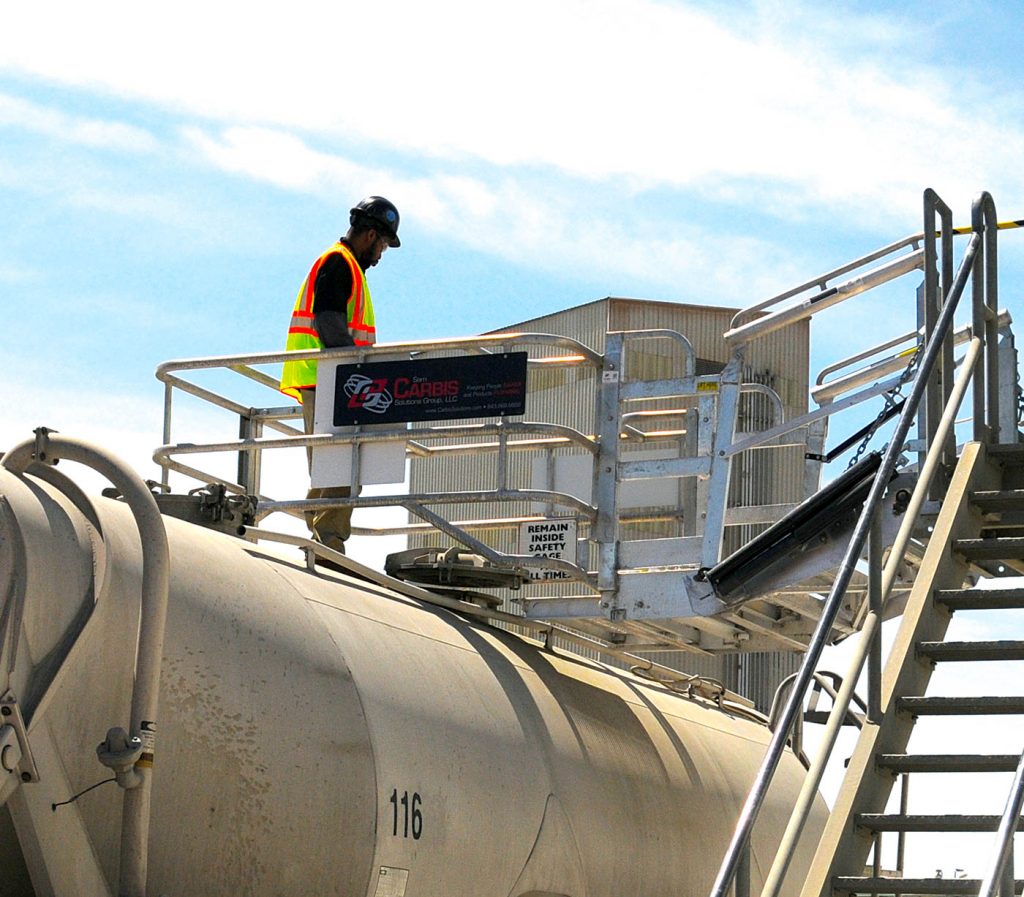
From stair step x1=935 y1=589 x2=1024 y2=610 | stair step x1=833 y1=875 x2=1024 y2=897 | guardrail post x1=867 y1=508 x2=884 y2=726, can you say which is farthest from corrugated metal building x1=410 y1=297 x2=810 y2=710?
stair step x1=833 y1=875 x2=1024 y2=897

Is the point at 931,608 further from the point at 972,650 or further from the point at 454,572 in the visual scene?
the point at 454,572

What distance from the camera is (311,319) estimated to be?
10.2 m

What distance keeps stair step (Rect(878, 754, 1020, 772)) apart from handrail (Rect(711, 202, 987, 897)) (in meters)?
0.52

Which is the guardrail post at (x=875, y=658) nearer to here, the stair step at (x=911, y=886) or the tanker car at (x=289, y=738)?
the stair step at (x=911, y=886)

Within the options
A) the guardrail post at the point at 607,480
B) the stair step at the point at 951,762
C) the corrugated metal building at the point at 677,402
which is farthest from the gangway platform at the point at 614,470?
the corrugated metal building at the point at 677,402

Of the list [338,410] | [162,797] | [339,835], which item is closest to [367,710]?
[339,835]

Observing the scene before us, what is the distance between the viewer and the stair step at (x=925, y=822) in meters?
6.67

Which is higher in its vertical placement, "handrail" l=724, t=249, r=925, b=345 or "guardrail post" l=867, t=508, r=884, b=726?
"handrail" l=724, t=249, r=925, b=345

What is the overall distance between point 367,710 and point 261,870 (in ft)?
2.88

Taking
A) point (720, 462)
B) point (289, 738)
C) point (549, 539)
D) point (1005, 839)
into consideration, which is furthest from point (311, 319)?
point (1005, 839)

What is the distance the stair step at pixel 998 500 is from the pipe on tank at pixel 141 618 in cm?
422

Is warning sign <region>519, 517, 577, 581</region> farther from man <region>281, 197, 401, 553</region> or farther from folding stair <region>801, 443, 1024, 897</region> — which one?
folding stair <region>801, 443, 1024, 897</region>

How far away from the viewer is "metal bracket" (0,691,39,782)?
5.26m

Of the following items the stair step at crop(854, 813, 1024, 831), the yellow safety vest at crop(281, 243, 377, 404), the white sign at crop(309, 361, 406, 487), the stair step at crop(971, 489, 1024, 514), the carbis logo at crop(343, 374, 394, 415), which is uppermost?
the yellow safety vest at crop(281, 243, 377, 404)
